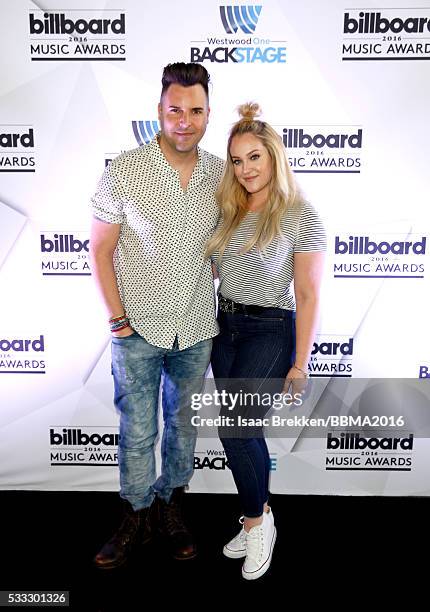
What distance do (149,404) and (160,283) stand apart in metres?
0.48

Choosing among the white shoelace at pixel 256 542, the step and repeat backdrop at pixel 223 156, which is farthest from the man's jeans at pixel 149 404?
A: the step and repeat backdrop at pixel 223 156

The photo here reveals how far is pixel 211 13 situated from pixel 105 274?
1260 mm

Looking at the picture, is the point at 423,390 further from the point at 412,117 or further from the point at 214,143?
the point at 214,143

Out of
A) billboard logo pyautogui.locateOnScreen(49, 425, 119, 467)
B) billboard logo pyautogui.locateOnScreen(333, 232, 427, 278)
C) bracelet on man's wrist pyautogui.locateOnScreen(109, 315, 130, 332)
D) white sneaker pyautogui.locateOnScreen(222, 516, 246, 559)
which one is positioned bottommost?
white sneaker pyautogui.locateOnScreen(222, 516, 246, 559)

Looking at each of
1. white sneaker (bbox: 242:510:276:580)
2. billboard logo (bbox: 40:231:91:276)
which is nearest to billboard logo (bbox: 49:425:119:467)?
billboard logo (bbox: 40:231:91:276)

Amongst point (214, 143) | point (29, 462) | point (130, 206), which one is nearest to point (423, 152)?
point (214, 143)

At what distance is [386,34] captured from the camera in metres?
2.42

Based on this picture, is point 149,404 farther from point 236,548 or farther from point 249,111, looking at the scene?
point 249,111

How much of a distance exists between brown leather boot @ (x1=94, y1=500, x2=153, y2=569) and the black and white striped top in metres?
0.98

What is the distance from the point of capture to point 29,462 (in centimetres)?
Result: 279

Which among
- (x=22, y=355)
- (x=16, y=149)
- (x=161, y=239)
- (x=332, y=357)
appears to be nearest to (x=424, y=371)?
(x=332, y=357)

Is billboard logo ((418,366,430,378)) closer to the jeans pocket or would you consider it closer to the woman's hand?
the woman's hand

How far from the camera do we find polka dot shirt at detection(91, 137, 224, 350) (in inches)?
77.6

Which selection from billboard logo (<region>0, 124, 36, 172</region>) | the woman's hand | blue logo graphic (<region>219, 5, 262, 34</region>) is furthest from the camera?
billboard logo (<region>0, 124, 36, 172</region>)
